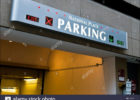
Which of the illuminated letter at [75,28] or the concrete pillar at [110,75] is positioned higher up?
the illuminated letter at [75,28]

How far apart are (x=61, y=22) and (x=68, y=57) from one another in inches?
161

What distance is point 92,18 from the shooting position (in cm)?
557

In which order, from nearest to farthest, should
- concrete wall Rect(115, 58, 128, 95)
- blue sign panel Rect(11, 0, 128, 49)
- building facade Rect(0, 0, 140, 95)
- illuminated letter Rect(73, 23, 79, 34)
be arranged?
blue sign panel Rect(11, 0, 128, 49)
building facade Rect(0, 0, 140, 95)
illuminated letter Rect(73, 23, 79, 34)
concrete wall Rect(115, 58, 128, 95)

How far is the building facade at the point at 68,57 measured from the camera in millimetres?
4594

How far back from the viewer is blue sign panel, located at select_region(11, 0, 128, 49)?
3.87 m

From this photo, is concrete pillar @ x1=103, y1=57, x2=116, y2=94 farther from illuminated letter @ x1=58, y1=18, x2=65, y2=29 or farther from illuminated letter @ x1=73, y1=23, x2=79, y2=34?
illuminated letter @ x1=58, y1=18, x2=65, y2=29

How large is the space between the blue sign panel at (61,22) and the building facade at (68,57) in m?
0.14

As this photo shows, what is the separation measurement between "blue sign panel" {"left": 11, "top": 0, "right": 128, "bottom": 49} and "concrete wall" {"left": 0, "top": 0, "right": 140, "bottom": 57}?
20 cm

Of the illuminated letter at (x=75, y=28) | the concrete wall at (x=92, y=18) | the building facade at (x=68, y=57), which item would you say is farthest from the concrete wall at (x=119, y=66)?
the illuminated letter at (x=75, y=28)

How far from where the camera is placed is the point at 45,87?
9336mm

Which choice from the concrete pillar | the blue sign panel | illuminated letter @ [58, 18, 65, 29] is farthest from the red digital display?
the concrete pillar

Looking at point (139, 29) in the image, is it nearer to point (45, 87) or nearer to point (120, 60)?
point (120, 60)

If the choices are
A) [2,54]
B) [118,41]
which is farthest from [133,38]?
[2,54]

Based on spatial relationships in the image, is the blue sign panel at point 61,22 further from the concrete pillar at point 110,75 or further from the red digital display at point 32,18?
the concrete pillar at point 110,75
